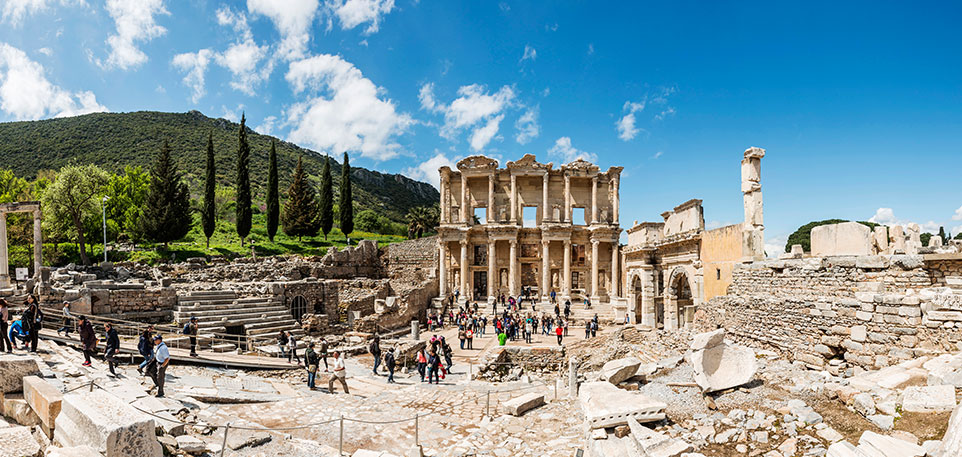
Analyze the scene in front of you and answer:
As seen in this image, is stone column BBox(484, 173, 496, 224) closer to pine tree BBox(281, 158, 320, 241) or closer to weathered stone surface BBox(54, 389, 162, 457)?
pine tree BBox(281, 158, 320, 241)

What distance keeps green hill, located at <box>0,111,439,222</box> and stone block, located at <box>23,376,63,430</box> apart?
6287cm

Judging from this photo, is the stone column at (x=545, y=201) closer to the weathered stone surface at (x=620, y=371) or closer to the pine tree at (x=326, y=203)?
the weathered stone surface at (x=620, y=371)

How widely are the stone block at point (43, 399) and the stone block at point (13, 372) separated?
0.69 feet

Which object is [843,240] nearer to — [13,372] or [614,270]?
[13,372]

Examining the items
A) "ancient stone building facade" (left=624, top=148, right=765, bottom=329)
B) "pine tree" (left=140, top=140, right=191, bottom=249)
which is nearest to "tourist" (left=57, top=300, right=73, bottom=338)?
"ancient stone building facade" (left=624, top=148, right=765, bottom=329)

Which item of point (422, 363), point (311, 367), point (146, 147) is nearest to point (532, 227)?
point (422, 363)

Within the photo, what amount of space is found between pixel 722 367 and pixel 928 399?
3.15 meters

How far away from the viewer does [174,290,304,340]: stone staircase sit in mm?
19328

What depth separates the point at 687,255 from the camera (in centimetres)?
1942

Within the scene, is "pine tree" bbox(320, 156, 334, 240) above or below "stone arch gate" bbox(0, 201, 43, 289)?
above

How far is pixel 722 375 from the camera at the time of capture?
8.66 metres

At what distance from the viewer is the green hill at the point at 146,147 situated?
68.1 m

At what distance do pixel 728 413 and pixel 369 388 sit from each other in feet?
32.5

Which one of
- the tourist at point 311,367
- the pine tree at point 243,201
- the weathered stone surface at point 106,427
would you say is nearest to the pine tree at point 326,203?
the pine tree at point 243,201
